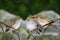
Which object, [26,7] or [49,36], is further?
[26,7]

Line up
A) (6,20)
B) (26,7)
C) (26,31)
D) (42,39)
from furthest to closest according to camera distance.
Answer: (26,7) → (6,20) → (26,31) → (42,39)


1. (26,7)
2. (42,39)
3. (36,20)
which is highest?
(26,7)

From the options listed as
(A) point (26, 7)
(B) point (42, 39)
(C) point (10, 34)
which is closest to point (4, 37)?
(C) point (10, 34)

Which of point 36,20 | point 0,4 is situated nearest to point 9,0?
point 0,4

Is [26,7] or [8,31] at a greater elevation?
[26,7]

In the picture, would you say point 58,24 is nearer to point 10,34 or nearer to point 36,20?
point 36,20

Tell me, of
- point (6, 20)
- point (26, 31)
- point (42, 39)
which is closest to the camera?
point (42, 39)
